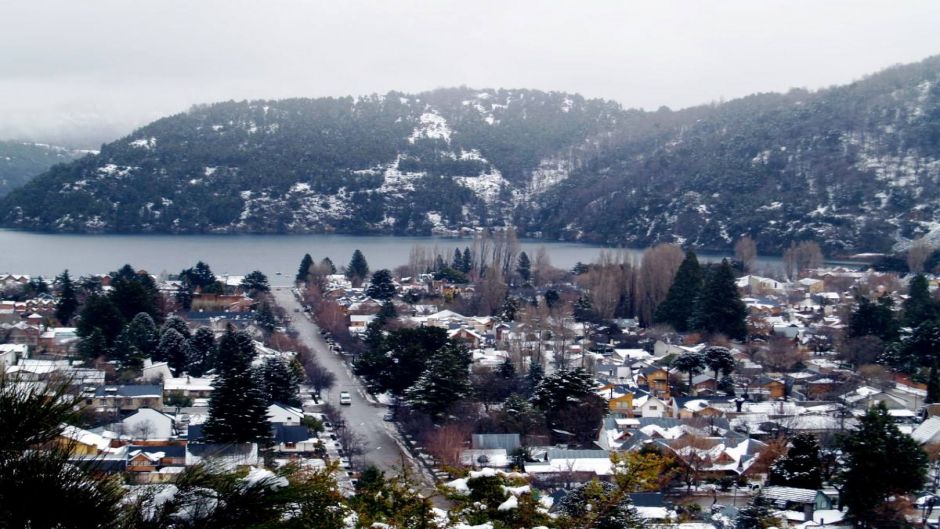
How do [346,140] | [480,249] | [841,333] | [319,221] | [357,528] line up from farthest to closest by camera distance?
1. [346,140]
2. [319,221]
3. [480,249]
4. [841,333]
5. [357,528]

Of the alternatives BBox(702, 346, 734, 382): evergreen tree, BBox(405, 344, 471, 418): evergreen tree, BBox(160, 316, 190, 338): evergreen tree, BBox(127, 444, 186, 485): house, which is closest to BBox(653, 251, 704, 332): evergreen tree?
BBox(702, 346, 734, 382): evergreen tree

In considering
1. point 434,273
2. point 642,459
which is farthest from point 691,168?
point 642,459

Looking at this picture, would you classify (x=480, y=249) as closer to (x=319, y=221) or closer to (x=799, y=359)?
(x=799, y=359)

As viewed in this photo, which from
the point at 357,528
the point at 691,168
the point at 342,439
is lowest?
the point at 342,439

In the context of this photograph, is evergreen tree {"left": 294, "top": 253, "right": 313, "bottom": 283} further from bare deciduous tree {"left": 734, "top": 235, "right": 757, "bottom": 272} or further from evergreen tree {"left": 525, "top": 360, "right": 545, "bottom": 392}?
bare deciduous tree {"left": 734, "top": 235, "right": 757, "bottom": 272}

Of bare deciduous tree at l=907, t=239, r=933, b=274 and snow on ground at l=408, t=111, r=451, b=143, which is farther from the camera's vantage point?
snow on ground at l=408, t=111, r=451, b=143

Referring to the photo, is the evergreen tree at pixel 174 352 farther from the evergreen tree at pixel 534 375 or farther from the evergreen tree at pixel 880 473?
the evergreen tree at pixel 880 473
